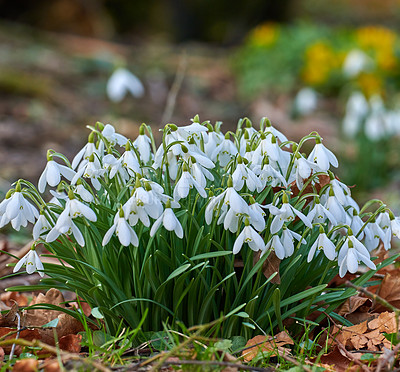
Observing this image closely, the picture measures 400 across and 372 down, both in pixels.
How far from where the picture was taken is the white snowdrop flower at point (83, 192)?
66.6 inches

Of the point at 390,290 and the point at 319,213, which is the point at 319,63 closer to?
the point at 390,290

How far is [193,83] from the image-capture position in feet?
29.3

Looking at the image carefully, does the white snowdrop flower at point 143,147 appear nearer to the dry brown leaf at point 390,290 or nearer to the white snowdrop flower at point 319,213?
the white snowdrop flower at point 319,213

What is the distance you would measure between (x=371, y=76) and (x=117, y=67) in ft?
12.1

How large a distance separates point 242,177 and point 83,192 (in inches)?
18.8

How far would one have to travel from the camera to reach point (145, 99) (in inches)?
302

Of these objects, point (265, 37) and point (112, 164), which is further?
point (265, 37)

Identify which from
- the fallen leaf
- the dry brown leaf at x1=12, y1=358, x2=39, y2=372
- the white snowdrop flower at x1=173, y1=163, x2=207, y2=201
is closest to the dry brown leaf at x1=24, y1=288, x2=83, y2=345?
the fallen leaf

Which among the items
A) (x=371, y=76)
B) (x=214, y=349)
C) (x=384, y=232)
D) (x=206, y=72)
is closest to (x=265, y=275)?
(x=214, y=349)

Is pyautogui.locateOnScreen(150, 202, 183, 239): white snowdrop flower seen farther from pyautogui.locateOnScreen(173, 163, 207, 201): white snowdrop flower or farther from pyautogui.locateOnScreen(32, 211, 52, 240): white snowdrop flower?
pyautogui.locateOnScreen(32, 211, 52, 240): white snowdrop flower

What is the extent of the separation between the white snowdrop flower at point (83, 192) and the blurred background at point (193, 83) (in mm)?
1476

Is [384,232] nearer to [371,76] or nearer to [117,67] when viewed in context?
[117,67]

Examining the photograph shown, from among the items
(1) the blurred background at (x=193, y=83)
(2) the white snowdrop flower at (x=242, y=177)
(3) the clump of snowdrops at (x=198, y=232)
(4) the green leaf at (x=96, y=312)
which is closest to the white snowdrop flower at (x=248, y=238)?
(3) the clump of snowdrops at (x=198, y=232)

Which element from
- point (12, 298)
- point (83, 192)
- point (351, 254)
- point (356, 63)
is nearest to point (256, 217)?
point (351, 254)
